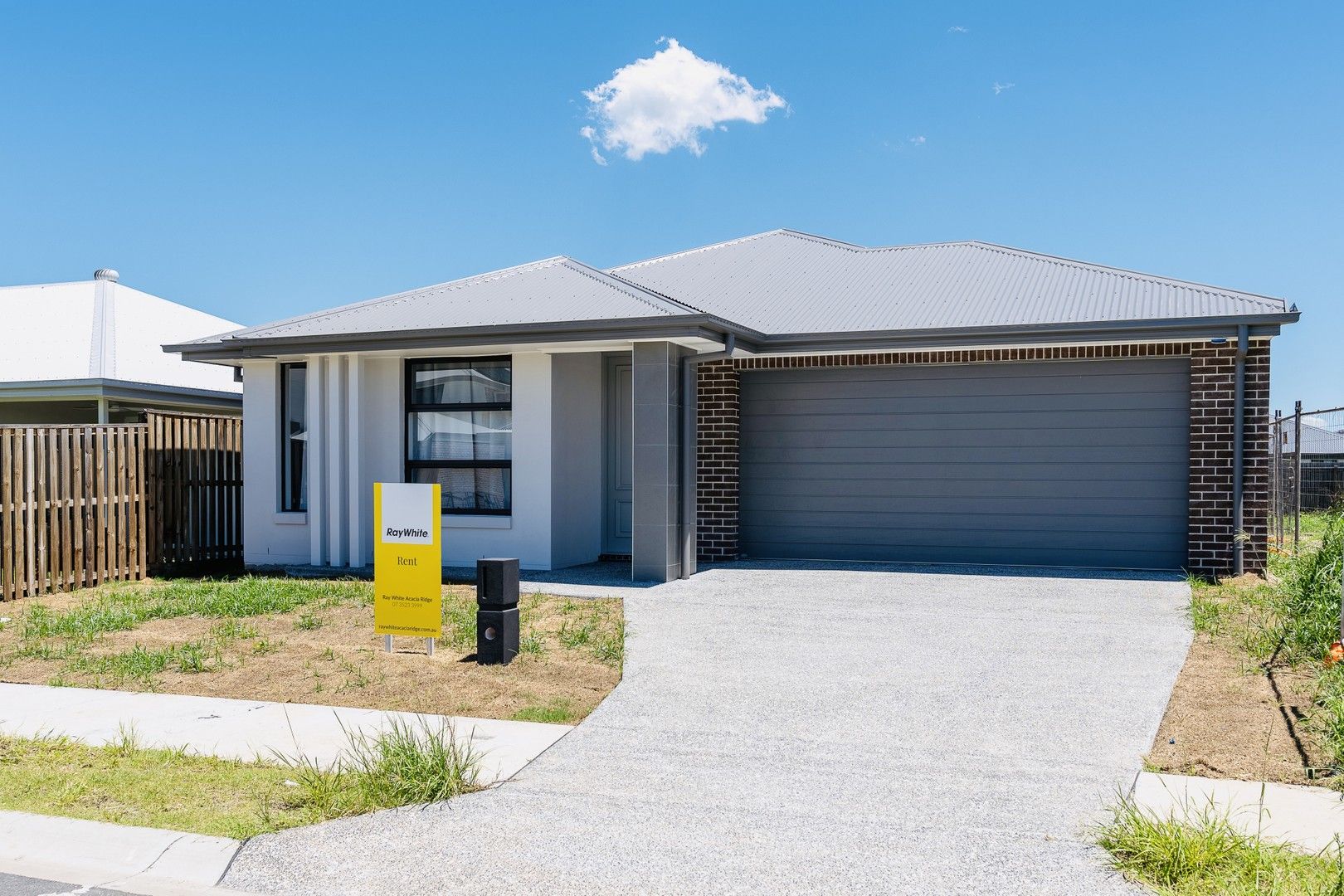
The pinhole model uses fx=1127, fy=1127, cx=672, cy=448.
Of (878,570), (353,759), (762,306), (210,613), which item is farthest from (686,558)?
(353,759)

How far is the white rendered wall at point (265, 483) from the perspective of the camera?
1459 centimetres

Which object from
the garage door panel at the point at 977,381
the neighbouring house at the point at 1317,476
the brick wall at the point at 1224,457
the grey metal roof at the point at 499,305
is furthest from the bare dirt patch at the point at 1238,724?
the neighbouring house at the point at 1317,476

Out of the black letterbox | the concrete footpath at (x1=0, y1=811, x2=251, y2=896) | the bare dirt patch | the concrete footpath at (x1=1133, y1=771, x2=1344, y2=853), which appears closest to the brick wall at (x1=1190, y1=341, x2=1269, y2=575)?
the bare dirt patch

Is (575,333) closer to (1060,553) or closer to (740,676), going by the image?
(740,676)

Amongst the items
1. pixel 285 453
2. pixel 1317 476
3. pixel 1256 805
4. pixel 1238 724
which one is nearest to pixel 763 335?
pixel 285 453

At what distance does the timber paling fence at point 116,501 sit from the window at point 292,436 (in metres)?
1.19

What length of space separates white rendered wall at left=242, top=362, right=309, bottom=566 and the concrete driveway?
21.6 ft

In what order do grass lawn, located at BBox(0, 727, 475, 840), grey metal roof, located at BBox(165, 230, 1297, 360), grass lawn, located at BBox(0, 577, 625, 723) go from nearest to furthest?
grass lawn, located at BBox(0, 727, 475, 840) < grass lawn, located at BBox(0, 577, 625, 723) < grey metal roof, located at BBox(165, 230, 1297, 360)

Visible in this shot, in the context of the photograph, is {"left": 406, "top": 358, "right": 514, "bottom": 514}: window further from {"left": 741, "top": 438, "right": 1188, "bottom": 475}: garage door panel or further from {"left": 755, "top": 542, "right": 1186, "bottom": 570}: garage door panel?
{"left": 755, "top": 542, "right": 1186, "bottom": 570}: garage door panel

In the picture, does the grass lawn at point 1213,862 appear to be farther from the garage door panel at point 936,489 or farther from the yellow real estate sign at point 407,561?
the garage door panel at point 936,489

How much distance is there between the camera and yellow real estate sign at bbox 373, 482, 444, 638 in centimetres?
860

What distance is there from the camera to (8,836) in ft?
16.8

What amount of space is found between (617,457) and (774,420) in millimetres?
2168

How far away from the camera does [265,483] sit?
14672mm
